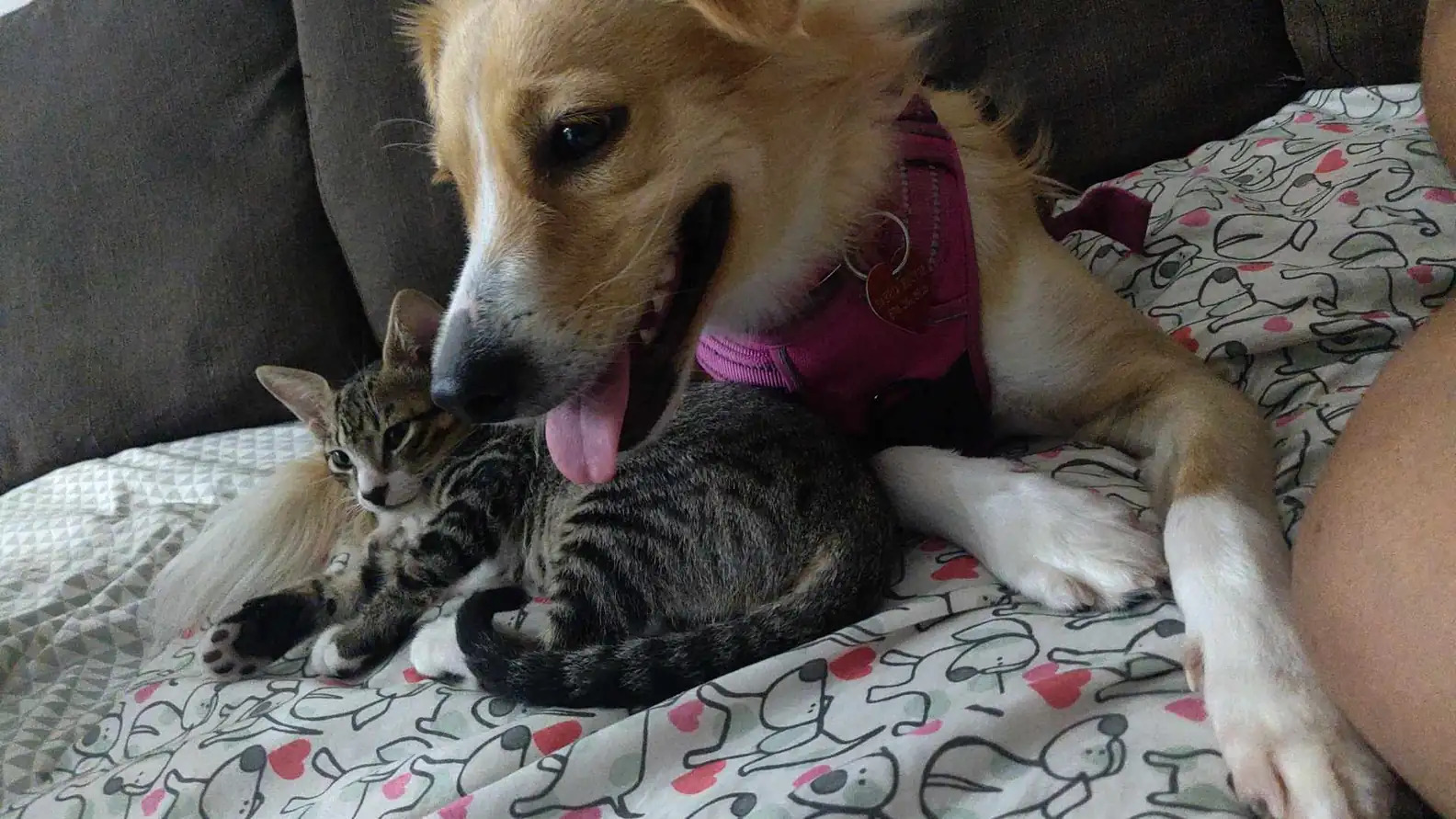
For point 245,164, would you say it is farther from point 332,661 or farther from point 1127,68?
point 1127,68

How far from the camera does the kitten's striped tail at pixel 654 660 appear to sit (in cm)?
89

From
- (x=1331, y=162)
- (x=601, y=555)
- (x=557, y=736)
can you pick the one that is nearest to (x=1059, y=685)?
(x=557, y=736)

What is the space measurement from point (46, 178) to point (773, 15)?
1912 mm

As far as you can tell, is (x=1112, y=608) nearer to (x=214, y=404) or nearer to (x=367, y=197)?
(x=367, y=197)

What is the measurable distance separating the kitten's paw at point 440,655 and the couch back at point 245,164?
0.99m

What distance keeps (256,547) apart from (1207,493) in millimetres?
1363

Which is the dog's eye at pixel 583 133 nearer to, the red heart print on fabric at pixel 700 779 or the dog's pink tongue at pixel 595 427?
the dog's pink tongue at pixel 595 427

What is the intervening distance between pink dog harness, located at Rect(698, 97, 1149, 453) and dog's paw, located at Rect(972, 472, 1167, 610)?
0.23 m

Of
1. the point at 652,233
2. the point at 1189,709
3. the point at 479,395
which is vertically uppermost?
the point at 652,233

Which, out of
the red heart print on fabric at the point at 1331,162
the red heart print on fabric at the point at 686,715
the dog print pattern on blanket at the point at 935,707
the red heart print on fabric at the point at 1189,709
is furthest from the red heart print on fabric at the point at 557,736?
the red heart print on fabric at the point at 1331,162

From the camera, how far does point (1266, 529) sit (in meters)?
0.85

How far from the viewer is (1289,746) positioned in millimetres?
637

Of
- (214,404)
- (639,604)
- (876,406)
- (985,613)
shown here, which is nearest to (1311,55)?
(876,406)

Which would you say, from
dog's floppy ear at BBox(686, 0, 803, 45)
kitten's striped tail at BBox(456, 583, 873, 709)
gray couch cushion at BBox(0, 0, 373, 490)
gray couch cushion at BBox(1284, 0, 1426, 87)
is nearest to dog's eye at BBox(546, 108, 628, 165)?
dog's floppy ear at BBox(686, 0, 803, 45)
